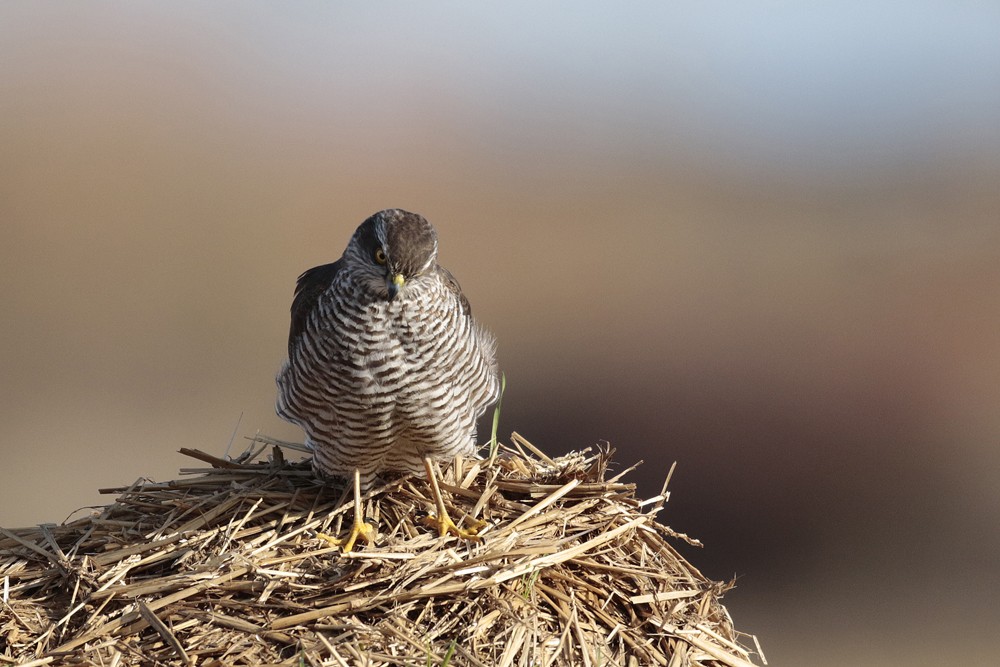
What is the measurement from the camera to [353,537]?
4109 mm

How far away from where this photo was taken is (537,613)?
154 inches

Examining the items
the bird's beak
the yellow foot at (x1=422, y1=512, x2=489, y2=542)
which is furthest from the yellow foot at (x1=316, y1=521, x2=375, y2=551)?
the bird's beak

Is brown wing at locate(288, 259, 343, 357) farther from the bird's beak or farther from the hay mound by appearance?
the hay mound

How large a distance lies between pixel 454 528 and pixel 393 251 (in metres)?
1.17

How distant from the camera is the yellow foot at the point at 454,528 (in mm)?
4121

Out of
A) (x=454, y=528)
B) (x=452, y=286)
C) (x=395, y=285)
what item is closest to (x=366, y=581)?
(x=454, y=528)

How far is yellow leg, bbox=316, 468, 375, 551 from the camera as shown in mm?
4094

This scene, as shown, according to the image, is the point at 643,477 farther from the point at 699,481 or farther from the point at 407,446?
the point at 407,446

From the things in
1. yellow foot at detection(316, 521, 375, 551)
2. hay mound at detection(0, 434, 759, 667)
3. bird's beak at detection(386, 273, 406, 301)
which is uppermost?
bird's beak at detection(386, 273, 406, 301)

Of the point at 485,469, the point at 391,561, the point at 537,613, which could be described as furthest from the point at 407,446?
the point at 537,613

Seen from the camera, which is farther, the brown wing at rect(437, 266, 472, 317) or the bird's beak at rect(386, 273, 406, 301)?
the brown wing at rect(437, 266, 472, 317)

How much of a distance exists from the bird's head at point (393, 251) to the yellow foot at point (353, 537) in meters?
0.95

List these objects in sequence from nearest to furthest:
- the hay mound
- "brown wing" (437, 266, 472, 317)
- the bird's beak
→ the hay mound, the bird's beak, "brown wing" (437, 266, 472, 317)

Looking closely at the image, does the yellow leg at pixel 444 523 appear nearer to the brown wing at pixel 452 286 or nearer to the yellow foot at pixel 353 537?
the yellow foot at pixel 353 537
